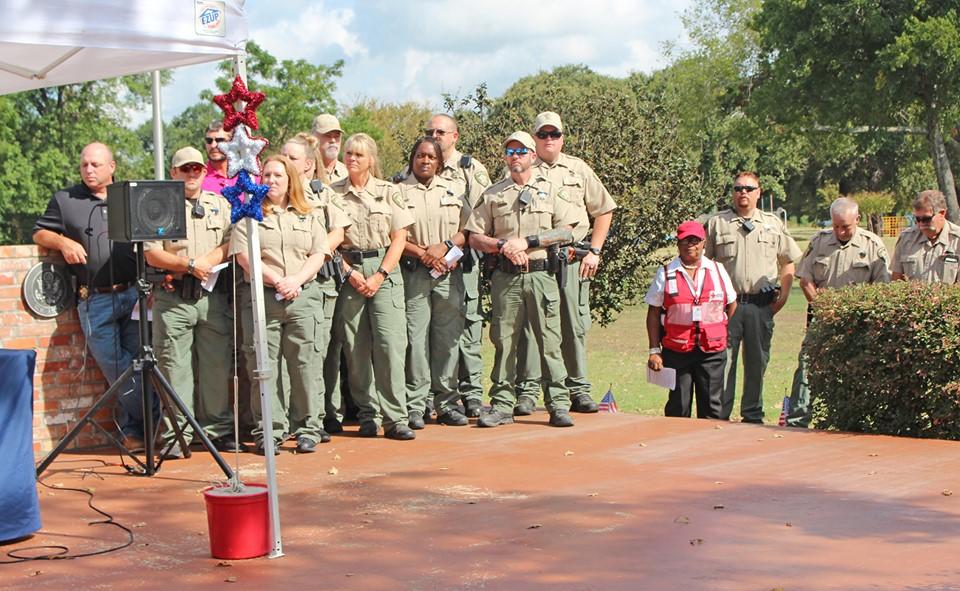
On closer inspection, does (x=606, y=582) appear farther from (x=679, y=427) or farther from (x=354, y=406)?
(x=354, y=406)

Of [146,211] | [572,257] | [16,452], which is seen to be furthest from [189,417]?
[572,257]

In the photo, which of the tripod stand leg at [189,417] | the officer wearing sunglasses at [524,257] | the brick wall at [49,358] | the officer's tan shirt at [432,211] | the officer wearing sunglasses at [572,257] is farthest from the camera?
the officer wearing sunglasses at [572,257]

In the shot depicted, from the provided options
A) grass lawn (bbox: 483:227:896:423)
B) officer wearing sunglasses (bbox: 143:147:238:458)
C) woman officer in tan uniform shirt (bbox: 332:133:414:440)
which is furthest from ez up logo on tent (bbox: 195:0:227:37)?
grass lawn (bbox: 483:227:896:423)

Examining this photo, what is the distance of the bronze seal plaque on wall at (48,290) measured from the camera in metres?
8.70

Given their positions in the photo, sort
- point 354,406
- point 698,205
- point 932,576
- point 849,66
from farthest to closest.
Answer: point 849,66, point 698,205, point 354,406, point 932,576

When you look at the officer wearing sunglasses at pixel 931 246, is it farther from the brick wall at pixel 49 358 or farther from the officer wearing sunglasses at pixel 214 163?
the brick wall at pixel 49 358

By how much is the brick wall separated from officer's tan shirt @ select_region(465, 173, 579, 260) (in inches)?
120

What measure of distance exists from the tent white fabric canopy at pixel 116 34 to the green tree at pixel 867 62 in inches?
921

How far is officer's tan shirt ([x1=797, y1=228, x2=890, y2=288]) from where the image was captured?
1011 cm

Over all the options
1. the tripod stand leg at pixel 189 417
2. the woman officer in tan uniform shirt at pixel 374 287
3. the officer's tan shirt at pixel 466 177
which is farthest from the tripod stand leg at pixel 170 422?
the officer's tan shirt at pixel 466 177

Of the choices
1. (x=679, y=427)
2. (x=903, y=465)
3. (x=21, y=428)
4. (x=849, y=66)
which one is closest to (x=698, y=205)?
(x=679, y=427)

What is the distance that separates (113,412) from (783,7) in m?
25.0

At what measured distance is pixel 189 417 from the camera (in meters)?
7.22

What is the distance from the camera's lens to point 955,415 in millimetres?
8227
